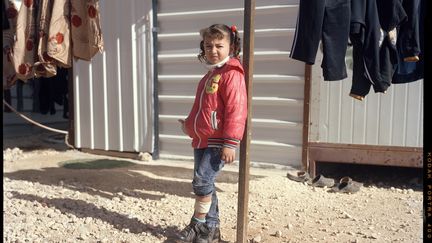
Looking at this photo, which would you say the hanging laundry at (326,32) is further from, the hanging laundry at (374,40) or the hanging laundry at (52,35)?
the hanging laundry at (52,35)

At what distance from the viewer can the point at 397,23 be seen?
10.1 feet

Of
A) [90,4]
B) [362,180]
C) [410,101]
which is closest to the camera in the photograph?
[90,4]

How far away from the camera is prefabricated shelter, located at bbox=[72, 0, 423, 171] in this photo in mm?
4773

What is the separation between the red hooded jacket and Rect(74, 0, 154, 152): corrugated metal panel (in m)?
3.05

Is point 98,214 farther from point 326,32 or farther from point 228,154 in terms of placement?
point 326,32

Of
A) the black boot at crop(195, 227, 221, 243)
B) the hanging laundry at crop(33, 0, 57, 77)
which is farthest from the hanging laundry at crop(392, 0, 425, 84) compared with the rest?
the hanging laundry at crop(33, 0, 57, 77)

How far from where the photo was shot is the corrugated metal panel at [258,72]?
511 cm

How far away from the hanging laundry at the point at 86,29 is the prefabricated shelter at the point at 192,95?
1.70 m

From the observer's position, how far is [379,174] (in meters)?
5.33

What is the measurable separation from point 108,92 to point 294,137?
2791 millimetres

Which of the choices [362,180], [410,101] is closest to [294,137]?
[362,180]

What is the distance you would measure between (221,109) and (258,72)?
253 centimetres

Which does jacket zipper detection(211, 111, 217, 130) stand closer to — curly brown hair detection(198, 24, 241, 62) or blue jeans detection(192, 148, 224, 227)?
blue jeans detection(192, 148, 224, 227)

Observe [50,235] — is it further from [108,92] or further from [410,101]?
[410,101]
